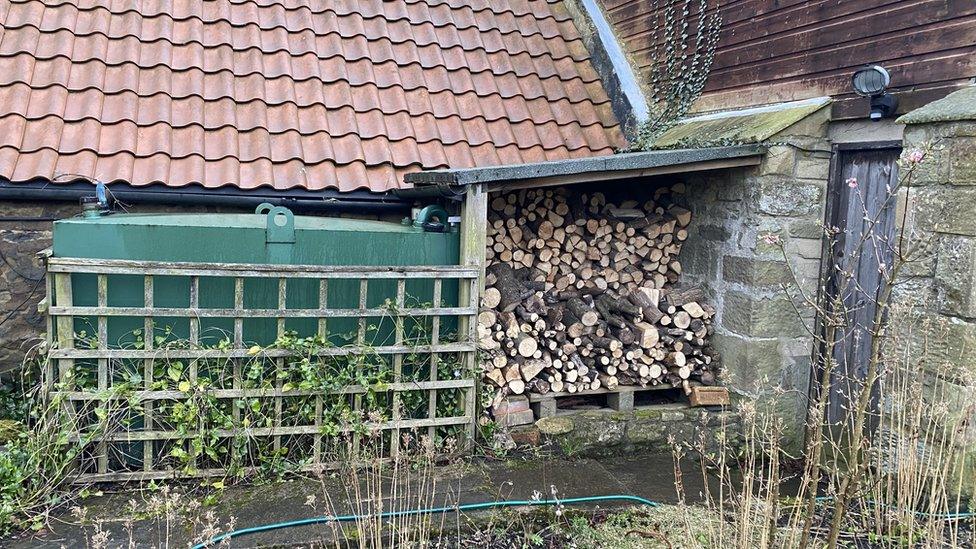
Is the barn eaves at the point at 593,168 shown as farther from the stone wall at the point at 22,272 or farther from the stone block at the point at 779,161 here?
the stone wall at the point at 22,272

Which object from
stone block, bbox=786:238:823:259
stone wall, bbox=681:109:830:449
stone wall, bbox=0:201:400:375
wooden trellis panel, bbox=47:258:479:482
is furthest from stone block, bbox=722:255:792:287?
stone wall, bbox=0:201:400:375

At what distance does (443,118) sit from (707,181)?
2.39 meters

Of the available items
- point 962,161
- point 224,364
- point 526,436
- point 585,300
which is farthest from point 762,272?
point 224,364

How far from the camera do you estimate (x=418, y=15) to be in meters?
7.58

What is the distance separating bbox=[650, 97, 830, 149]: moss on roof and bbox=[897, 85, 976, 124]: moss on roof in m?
0.97

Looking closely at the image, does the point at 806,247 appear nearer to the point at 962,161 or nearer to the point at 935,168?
the point at 935,168

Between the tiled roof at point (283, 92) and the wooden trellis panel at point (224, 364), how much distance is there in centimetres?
129

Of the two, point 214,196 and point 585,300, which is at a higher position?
point 214,196

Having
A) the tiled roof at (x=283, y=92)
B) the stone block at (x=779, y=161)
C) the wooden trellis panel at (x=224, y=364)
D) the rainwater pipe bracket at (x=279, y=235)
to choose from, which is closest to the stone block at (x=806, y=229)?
the stone block at (x=779, y=161)

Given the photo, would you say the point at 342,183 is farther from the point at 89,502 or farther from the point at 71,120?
the point at 89,502

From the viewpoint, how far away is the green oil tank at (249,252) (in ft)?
15.1

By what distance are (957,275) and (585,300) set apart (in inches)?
97.7

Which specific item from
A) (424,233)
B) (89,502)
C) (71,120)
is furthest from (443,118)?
(89,502)

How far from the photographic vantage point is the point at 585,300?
5.73 meters
